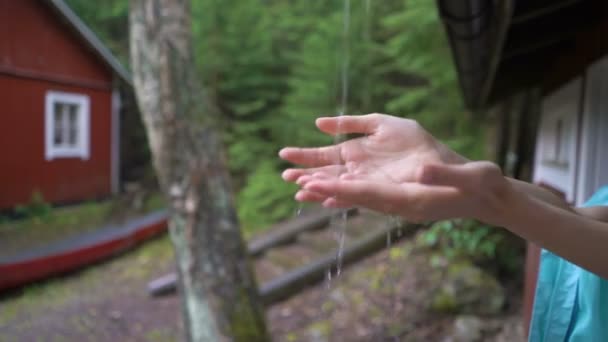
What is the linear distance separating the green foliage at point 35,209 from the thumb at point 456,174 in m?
4.94

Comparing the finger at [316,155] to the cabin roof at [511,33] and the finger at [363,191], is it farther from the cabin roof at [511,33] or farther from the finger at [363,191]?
the cabin roof at [511,33]

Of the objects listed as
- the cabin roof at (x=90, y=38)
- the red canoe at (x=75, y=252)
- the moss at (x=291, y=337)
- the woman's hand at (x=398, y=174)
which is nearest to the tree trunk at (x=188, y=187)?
the moss at (x=291, y=337)

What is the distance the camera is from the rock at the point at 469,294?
337 cm

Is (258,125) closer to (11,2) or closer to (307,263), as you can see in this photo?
(307,263)

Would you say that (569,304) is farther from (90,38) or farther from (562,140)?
(90,38)

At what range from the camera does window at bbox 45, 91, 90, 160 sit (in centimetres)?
556

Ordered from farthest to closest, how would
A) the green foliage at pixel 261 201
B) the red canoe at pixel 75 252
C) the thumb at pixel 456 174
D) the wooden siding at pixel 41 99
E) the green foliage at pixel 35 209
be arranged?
the green foliage at pixel 261 201 < the green foliage at pixel 35 209 < the red canoe at pixel 75 252 < the wooden siding at pixel 41 99 < the thumb at pixel 456 174

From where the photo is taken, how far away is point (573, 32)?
2795 millimetres

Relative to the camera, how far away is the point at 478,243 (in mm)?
3803

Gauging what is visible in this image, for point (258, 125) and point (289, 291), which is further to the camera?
point (258, 125)

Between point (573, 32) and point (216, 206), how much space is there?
2.55m

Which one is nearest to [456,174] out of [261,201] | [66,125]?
[261,201]

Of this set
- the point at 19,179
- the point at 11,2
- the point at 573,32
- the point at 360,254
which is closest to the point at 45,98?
the point at 19,179

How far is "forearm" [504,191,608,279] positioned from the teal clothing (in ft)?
0.65
